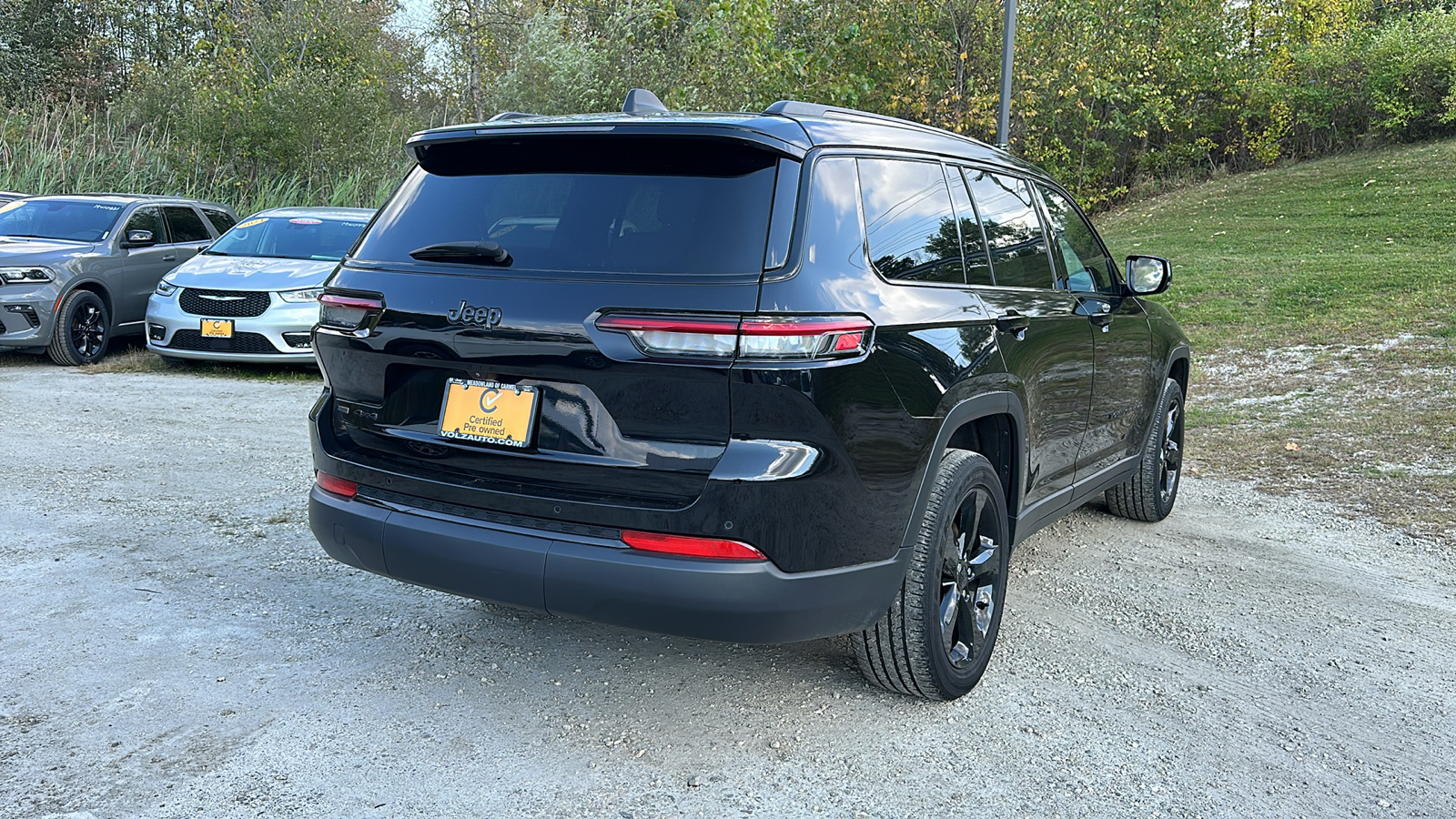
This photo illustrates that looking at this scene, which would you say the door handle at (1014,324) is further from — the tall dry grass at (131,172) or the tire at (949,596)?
the tall dry grass at (131,172)

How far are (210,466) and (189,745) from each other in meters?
3.78

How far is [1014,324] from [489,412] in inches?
70.8

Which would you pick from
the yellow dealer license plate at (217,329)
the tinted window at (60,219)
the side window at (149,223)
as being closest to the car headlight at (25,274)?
the tinted window at (60,219)

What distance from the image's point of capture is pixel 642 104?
12.5 ft

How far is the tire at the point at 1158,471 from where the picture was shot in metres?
5.71

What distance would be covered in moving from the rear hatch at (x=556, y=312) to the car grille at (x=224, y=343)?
7.24 meters

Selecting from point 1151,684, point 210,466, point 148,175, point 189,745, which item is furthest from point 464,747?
point 148,175

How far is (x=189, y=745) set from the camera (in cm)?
312

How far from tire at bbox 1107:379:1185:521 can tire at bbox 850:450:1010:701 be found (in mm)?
2177

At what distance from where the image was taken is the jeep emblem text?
10.0 feet

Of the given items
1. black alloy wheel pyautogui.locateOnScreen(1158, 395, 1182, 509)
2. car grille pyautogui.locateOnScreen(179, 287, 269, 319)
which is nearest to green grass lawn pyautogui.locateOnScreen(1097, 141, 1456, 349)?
black alloy wheel pyautogui.locateOnScreen(1158, 395, 1182, 509)

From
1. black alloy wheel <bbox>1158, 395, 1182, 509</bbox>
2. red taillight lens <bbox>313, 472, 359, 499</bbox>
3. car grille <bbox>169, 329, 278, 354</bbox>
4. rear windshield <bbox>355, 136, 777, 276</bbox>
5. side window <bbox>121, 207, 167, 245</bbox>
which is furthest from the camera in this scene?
side window <bbox>121, 207, 167, 245</bbox>

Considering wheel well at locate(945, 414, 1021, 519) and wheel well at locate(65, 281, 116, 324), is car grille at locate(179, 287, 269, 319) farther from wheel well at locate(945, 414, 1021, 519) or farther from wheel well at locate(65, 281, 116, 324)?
wheel well at locate(945, 414, 1021, 519)

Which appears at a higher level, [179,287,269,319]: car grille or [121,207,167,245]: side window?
[121,207,167,245]: side window
